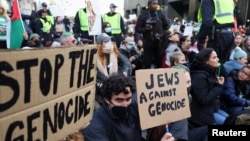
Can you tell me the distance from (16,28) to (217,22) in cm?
269

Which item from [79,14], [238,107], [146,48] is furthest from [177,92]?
[79,14]

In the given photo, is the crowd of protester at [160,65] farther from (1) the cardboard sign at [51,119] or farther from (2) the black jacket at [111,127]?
(1) the cardboard sign at [51,119]

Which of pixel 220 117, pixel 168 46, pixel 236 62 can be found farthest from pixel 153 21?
pixel 220 117

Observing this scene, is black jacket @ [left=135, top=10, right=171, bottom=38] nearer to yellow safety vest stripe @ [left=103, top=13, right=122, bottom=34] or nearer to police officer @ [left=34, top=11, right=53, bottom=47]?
yellow safety vest stripe @ [left=103, top=13, right=122, bottom=34]

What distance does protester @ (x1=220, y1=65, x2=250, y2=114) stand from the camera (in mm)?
4547

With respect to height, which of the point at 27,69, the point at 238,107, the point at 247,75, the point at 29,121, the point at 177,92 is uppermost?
the point at 27,69

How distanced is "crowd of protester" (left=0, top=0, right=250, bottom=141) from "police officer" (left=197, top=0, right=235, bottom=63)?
12cm

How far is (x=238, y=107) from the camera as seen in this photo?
4539 mm

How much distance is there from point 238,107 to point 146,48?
204cm

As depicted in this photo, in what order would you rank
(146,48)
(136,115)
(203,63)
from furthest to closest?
(146,48), (203,63), (136,115)

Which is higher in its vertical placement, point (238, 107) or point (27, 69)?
point (27, 69)

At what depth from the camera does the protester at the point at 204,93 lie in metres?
3.88

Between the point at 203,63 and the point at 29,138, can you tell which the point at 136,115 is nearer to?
the point at 29,138

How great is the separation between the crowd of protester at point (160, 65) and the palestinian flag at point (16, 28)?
3.23 ft
